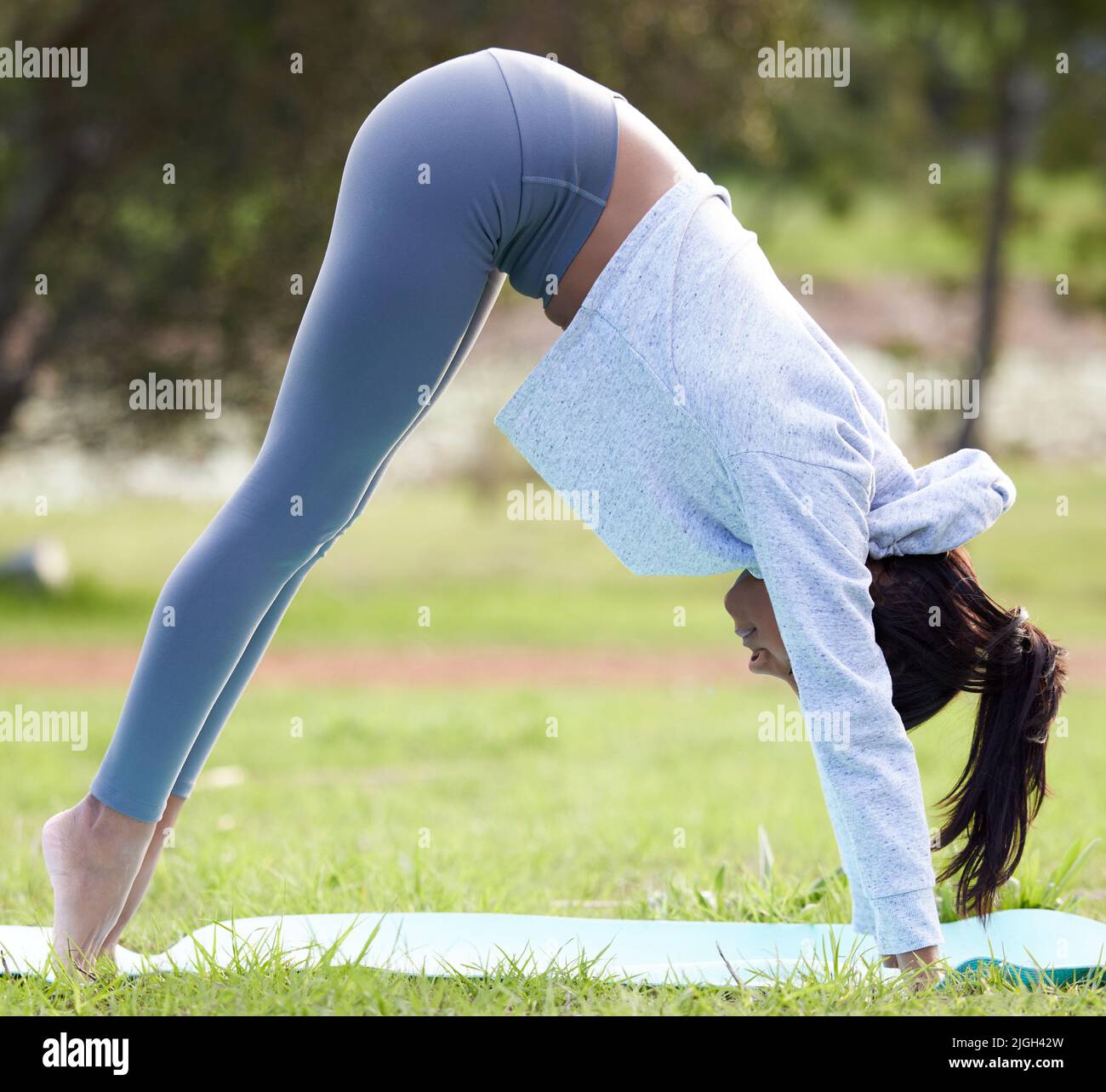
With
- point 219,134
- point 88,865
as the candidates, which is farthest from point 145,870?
point 219,134

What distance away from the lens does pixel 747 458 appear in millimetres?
1595

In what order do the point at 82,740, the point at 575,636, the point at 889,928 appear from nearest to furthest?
the point at 889,928
the point at 82,740
the point at 575,636

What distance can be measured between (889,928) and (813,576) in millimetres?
476

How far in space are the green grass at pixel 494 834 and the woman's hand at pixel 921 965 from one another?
21mm

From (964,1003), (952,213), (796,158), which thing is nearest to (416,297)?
(964,1003)

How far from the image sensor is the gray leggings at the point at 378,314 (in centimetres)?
158

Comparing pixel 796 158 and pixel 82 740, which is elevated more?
pixel 796 158

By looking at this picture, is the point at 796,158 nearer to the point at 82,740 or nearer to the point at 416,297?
Answer: the point at 82,740

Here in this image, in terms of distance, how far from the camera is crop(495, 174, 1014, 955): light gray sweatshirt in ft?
5.27

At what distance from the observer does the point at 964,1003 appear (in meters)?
1.64

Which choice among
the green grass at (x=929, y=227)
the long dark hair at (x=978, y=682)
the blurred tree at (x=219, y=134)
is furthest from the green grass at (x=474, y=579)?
the long dark hair at (x=978, y=682)

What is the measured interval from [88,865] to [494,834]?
1576mm

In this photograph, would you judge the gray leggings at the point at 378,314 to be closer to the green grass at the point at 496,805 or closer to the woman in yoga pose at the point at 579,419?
the woman in yoga pose at the point at 579,419
